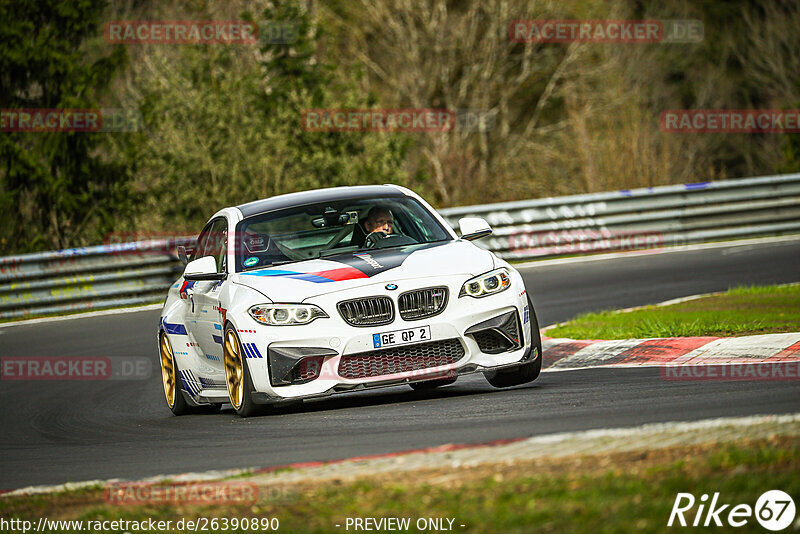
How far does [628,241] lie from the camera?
818 inches

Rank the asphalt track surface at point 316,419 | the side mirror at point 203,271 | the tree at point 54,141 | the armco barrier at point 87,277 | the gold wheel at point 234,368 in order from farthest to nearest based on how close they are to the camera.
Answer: the tree at point 54,141
the armco barrier at point 87,277
the side mirror at point 203,271
the gold wheel at point 234,368
the asphalt track surface at point 316,419

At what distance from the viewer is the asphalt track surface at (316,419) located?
689cm

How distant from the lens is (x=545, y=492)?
4922mm

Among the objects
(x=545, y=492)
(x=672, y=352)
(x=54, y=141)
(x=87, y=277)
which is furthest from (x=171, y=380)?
(x=54, y=141)

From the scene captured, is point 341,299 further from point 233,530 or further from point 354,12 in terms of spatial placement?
point 354,12

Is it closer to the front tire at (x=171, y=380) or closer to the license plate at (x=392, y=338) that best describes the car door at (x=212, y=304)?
the front tire at (x=171, y=380)

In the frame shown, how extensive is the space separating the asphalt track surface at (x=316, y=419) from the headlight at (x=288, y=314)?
65cm

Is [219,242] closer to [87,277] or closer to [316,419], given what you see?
[316,419]

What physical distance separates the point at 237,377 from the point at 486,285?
183 cm

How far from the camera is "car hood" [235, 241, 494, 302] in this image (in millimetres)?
8648
